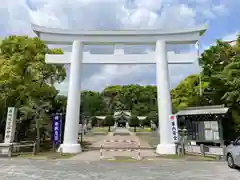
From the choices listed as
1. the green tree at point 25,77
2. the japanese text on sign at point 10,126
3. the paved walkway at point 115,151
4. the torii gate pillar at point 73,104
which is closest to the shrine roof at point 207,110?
the paved walkway at point 115,151

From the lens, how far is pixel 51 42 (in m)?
15.7

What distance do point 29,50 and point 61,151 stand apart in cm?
788

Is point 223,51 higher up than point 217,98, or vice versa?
point 223,51

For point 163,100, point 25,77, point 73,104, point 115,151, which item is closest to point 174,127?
point 163,100

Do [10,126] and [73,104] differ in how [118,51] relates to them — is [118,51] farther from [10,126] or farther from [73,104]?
[10,126]

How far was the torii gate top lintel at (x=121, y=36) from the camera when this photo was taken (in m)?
15.6

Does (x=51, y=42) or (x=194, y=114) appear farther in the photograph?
(x=194, y=114)

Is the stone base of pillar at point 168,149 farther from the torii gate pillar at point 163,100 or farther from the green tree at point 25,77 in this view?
the green tree at point 25,77

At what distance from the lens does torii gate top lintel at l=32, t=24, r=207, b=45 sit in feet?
51.1

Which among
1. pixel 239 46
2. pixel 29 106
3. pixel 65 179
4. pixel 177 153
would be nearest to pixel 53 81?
pixel 29 106

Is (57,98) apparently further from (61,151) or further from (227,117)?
(227,117)

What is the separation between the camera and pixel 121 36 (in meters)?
15.8

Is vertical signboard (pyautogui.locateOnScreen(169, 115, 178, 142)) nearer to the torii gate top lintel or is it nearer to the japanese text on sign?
the torii gate top lintel

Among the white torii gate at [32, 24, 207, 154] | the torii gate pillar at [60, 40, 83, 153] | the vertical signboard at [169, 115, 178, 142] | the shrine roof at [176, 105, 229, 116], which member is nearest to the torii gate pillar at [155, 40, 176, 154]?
the white torii gate at [32, 24, 207, 154]
